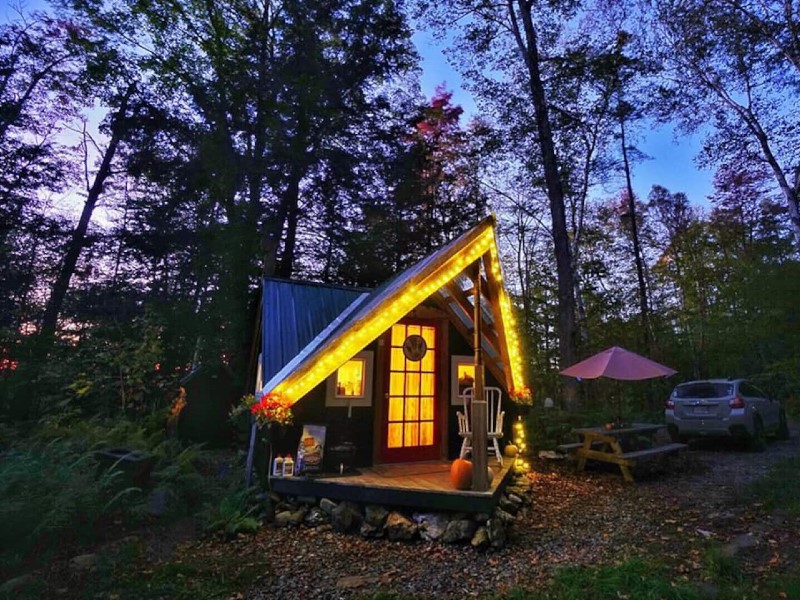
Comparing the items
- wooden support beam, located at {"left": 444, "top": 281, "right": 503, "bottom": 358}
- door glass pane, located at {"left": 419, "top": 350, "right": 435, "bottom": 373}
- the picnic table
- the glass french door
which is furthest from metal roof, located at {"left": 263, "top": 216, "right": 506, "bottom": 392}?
the picnic table

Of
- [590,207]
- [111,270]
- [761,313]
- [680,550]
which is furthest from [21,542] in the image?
[590,207]

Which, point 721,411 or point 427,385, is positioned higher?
point 427,385

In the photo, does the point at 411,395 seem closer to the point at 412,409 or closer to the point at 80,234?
the point at 412,409

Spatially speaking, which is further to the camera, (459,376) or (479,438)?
(459,376)

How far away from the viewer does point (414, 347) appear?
642 cm

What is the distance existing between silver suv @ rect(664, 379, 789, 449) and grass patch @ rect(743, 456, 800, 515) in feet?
6.03

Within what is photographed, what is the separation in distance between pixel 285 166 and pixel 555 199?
735 cm

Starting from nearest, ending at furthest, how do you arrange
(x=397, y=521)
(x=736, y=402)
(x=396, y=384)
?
(x=397, y=521), (x=396, y=384), (x=736, y=402)

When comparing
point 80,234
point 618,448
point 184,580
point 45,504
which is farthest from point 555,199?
point 80,234

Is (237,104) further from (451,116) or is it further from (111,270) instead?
(451,116)

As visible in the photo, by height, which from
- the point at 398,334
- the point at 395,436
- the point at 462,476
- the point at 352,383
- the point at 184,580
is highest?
the point at 398,334

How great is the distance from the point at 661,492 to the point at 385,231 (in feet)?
31.5

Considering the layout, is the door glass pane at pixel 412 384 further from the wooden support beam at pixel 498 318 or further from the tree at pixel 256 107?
the tree at pixel 256 107

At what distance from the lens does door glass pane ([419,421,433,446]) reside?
6.41 metres
